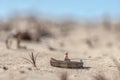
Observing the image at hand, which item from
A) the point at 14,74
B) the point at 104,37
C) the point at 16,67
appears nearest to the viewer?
the point at 14,74

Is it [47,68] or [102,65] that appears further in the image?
[102,65]

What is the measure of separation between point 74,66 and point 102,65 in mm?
1255

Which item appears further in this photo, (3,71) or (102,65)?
(102,65)

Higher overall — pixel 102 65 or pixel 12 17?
pixel 12 17

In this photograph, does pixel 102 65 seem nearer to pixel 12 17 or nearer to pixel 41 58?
pixel 41 58

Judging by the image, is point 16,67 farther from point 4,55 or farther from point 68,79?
point 4,55

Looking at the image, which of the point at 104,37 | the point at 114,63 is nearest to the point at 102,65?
the point at 114,63

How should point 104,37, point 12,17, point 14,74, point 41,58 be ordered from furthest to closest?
point 12,17 → point 104,37 → point 41,58 → point 14,74

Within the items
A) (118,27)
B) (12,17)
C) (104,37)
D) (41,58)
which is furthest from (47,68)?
(12,17)

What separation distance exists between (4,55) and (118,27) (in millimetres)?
23281

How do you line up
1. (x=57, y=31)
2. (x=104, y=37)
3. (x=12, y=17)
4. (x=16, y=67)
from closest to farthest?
(x=16, y=67) → (x=104, y=37) → (x=57, y=31) → (x=12, y=17)

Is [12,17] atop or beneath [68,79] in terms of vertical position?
atop

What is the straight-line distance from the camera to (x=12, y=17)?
43.6m

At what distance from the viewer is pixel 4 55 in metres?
13.6
